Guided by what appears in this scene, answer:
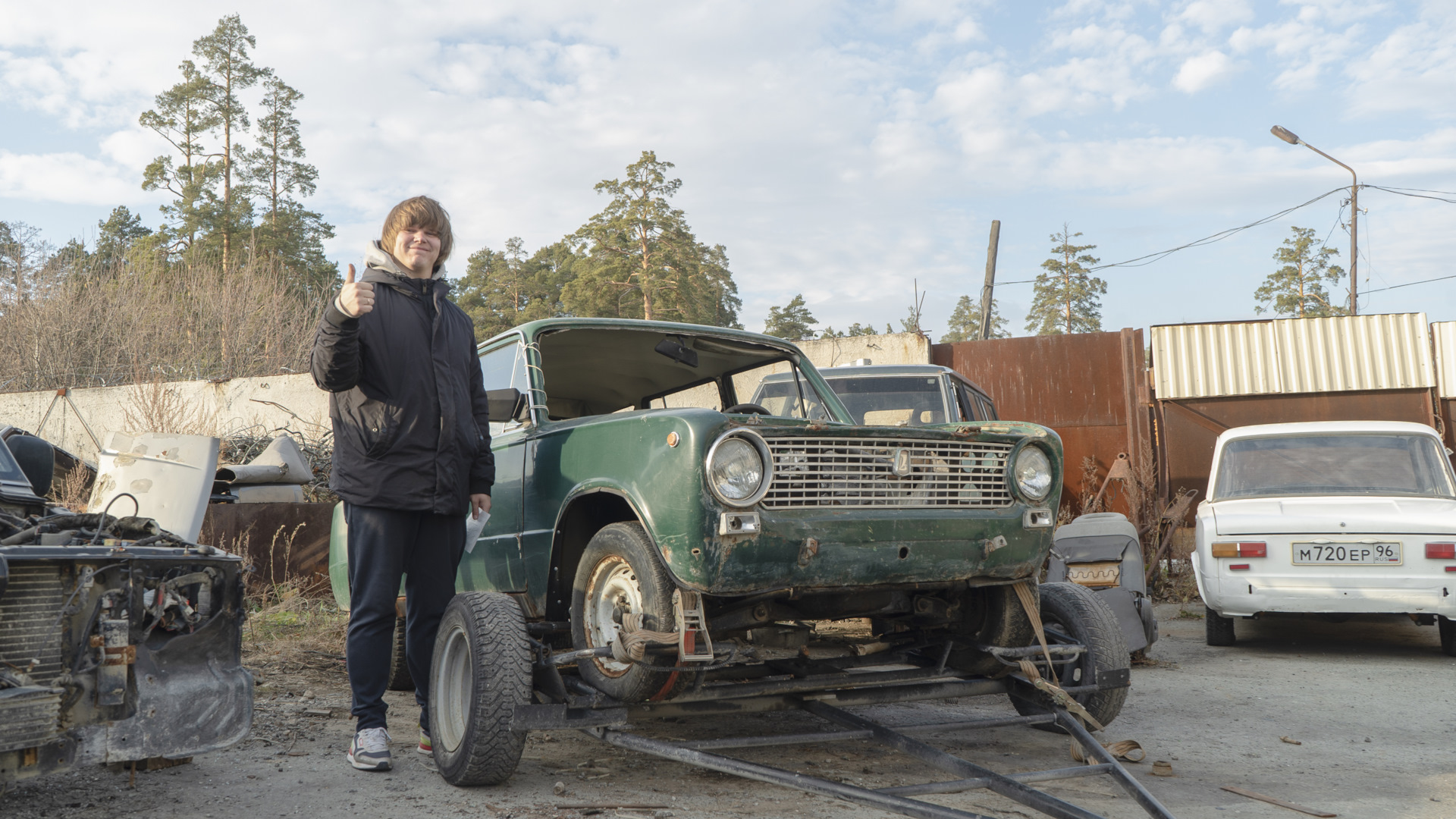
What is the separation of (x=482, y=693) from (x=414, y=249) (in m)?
1.67

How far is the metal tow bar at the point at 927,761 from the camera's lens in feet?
9.24

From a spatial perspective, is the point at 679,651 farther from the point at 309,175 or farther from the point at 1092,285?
the point at 1092,285

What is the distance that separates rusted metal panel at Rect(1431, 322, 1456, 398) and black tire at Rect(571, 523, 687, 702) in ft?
38.5

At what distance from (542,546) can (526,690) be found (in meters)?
0.67

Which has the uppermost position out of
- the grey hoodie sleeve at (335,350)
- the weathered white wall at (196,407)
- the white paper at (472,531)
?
the weathered white wall at (196,407)

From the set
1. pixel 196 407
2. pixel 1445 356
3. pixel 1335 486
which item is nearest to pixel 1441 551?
pixel 1335 486

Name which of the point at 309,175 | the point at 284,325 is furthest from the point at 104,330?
the point at 309,175

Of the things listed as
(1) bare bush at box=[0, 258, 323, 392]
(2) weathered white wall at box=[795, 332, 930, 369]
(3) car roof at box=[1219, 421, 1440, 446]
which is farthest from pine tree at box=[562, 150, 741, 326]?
(3) car roof at box=[1219, 421, 1440, 446]

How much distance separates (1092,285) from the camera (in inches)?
2152

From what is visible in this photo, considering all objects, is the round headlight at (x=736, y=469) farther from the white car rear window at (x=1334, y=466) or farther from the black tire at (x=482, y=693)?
the white car rear window at (x=1334, y=466)

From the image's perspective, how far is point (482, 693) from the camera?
3217 mm

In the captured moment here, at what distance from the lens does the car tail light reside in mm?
6406

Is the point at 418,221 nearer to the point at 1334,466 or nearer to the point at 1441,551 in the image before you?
the point at 1441,551

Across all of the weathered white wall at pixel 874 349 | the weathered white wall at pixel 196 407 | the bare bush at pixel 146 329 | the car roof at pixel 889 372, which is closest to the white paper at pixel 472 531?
the car roof at pixel 889 372
